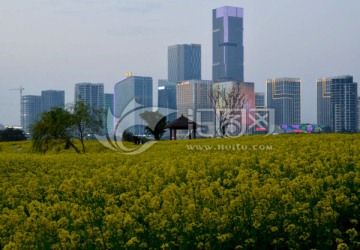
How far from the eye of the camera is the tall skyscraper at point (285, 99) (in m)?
168

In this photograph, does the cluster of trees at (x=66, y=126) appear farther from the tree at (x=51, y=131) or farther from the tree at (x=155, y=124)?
the tree at (x=155, y=124)

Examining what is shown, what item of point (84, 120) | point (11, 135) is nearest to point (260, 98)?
point (11, 135)

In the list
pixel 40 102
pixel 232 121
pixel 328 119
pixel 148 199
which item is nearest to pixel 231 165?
pixel 148 199

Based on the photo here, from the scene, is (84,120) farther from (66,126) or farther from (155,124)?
(155,124)

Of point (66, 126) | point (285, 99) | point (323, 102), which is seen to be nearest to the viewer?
point (66, 126)

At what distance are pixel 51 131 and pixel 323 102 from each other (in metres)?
144

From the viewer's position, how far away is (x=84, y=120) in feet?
104

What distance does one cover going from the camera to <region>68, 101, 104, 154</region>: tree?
3170cm

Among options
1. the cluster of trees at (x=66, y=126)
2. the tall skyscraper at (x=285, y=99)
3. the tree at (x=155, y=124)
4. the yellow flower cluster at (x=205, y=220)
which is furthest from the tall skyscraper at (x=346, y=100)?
the yellow flower cluster at (x=205, y=220)

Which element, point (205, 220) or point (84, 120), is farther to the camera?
point (84, 120)

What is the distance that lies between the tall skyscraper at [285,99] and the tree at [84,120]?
441ft

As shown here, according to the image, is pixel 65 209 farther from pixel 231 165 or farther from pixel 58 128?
pixel 58 128

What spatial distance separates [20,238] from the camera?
5.65 metres

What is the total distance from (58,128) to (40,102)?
159 metres
